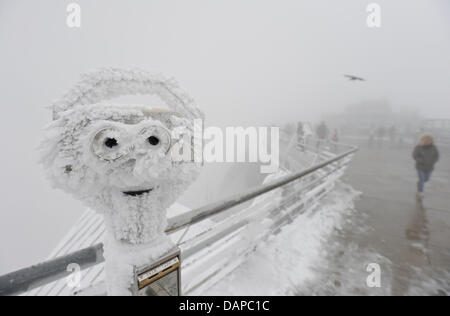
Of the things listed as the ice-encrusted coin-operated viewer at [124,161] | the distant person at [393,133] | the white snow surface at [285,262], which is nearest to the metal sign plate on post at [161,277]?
the ice-encrusted coin-operated viewer at [124,161]

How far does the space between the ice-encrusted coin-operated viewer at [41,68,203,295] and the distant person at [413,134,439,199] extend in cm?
587

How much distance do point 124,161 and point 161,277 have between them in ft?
1.71

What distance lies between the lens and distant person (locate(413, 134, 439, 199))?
4.30 meters

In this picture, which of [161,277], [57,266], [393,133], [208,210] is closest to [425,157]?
[208,210]

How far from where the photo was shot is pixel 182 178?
75 centimetres

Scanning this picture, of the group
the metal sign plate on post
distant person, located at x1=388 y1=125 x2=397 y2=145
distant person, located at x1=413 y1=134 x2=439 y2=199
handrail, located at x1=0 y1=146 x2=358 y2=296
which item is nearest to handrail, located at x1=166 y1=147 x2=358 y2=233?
handrail, located at x1=0 y1=146 x2=358 y2=296

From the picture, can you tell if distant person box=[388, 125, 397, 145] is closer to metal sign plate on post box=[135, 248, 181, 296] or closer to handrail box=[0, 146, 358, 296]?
handrail box=[0, 146, 358, 296]

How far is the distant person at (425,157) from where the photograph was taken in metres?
4.30

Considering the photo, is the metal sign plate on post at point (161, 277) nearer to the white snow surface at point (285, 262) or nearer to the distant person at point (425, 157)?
the white snow surface at point (285, 262)

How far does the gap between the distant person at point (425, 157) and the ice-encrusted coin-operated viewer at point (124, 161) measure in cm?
587

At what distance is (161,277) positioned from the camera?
31.2 inches
